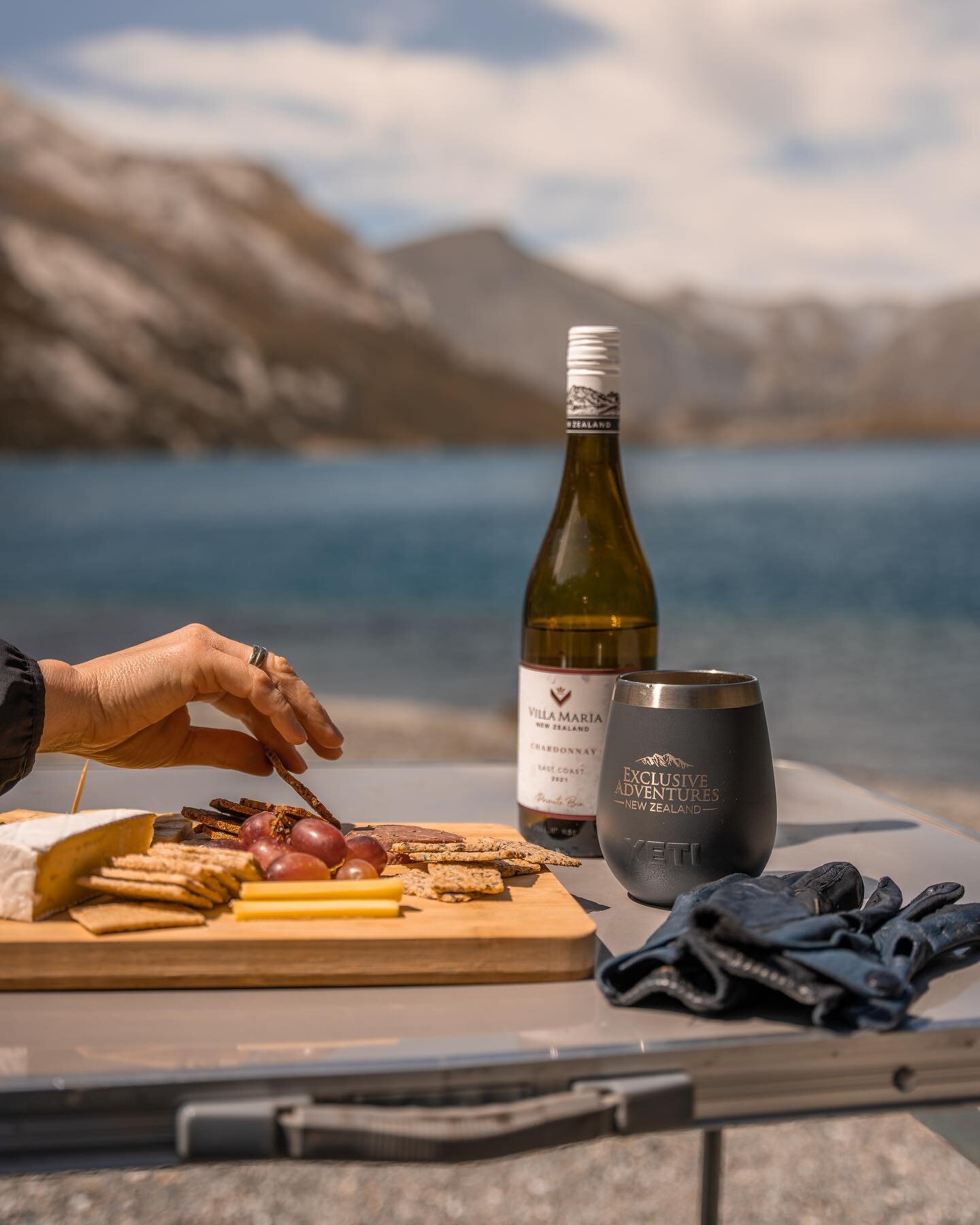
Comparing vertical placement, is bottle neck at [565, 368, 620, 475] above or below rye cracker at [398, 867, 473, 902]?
above

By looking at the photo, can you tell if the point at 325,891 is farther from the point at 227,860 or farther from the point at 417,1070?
the point at 417,1070

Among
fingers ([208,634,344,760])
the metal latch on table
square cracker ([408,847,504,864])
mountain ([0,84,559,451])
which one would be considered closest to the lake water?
mountain ([0,84,559,451])

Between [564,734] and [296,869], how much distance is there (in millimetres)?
368

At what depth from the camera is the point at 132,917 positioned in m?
0.97

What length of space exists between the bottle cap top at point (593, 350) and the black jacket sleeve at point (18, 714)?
66 centimetres

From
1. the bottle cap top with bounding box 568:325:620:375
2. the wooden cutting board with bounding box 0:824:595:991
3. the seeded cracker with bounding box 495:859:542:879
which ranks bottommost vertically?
the wooden cutting board with bounding box 0:824:595:991

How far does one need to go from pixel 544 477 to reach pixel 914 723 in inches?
2380

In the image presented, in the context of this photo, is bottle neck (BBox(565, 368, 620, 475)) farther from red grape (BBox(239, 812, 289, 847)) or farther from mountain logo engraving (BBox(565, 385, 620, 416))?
red grape (BBox(239, 812, 289, 847))

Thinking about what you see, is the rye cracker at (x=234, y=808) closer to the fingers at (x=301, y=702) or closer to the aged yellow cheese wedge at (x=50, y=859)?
the fingers at (x=301, y=702)

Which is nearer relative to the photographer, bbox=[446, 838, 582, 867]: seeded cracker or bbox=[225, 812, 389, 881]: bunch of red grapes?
bbox=[225, 812, 389, 881]: bunch of red grapes

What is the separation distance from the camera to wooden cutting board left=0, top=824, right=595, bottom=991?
3.12 ft

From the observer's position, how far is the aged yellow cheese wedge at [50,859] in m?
0.99

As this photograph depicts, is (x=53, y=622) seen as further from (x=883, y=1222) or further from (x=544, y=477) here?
(x=544, y=477)

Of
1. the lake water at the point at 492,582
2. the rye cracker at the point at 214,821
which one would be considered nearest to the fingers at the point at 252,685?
the rye cracker at the point at 214,821
